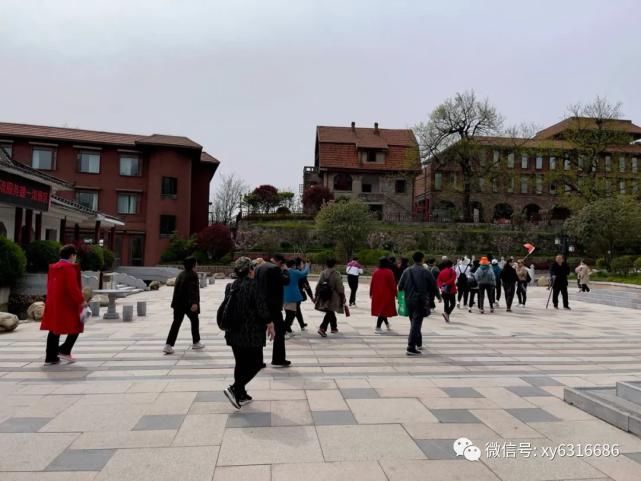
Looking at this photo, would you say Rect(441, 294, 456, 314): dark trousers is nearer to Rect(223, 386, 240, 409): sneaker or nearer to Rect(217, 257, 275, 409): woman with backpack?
Rect(217, 257, 275, 409): woman with backpack

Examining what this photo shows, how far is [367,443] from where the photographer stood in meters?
4.56

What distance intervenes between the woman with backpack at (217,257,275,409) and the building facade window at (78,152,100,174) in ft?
124

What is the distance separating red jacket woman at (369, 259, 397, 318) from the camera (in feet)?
36.8

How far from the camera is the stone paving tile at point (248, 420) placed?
504 cm

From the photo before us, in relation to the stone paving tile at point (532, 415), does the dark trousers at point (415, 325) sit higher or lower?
higher

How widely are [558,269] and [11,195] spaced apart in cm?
1790

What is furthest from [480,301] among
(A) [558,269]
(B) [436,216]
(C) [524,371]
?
(B) [436,216]

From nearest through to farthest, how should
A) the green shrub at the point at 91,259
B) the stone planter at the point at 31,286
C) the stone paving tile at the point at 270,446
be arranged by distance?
the stone paving tile at the point at 270,446
the stone planter at the point at 31,286
the green shrub at the point at 91,259

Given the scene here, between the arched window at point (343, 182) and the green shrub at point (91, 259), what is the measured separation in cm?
3185

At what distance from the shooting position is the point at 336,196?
5178cm

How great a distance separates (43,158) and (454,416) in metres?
40.1

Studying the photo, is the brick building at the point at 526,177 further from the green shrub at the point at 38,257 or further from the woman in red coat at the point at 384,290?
the woman in red coat at the point at 384,290

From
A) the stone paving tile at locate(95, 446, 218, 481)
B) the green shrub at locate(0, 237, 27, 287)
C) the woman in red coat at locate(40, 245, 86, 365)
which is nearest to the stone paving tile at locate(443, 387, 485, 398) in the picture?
the stone paving tile at locate(95, 446, 218, 481)

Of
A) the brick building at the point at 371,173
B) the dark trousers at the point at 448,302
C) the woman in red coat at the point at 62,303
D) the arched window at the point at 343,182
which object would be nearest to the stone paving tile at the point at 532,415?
the woman in red coat at the point at 62,303
